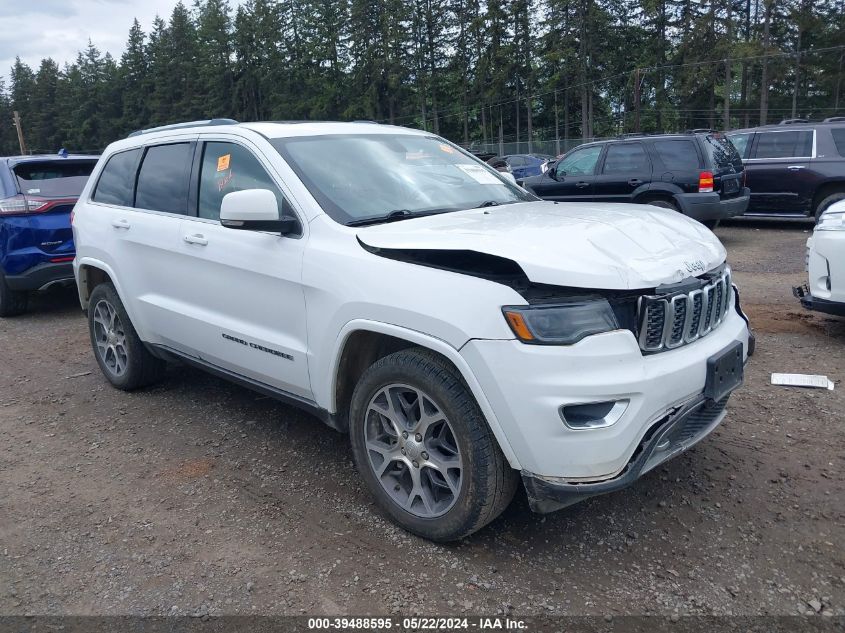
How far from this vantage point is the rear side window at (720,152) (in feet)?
34.8

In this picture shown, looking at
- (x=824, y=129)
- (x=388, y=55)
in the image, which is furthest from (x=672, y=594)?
(x=388, y=55)

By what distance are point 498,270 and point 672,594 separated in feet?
4.75

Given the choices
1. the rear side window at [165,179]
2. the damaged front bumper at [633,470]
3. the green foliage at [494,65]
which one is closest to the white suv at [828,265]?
the damaged front bumper at [633,470]

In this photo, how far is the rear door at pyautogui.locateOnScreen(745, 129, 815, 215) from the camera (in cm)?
1173

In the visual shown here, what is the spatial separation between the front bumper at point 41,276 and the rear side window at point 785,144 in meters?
11.3

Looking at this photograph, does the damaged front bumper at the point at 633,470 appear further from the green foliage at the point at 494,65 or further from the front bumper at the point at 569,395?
the green foliage at the point at 494,65

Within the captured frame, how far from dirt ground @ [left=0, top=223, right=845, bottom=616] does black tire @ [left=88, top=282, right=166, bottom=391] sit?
0.30 meters

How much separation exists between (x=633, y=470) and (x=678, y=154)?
30.3ft

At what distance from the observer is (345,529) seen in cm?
327

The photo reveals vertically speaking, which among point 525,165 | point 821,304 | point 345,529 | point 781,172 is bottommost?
point 345,529

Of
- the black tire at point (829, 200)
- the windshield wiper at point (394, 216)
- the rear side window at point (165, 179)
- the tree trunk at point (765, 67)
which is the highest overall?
the tree trunk at point (765, 67)

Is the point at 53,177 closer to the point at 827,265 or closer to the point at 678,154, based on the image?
the point at 827,265

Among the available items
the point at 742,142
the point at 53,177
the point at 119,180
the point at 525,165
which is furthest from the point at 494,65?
the point at 119,180

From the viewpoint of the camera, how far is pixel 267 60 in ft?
219
